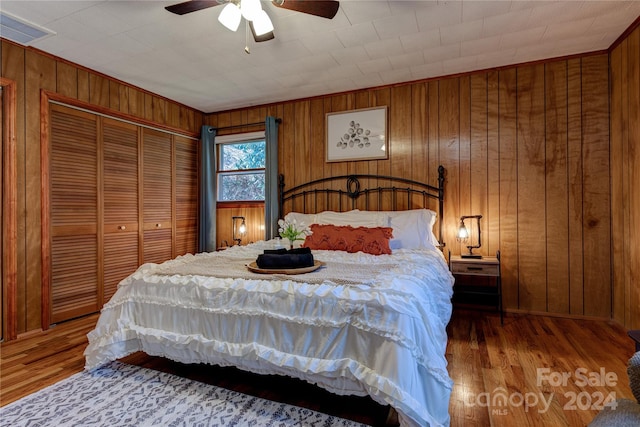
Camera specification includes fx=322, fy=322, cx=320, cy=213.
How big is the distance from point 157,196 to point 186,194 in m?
0.50

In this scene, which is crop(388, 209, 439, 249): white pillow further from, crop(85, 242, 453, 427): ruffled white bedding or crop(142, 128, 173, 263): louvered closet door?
crop(142, 128, 173, 263): louvered closet door

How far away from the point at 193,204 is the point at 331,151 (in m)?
2.23

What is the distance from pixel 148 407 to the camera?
180cm

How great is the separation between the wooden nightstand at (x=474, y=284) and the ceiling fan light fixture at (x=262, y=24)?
102 inches

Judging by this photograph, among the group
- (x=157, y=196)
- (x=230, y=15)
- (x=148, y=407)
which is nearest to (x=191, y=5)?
(x=230, y=15)

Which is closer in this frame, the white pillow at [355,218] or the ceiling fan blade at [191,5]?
the ceiling fan blade at [191,5]

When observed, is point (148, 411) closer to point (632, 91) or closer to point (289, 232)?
point (289, 232)

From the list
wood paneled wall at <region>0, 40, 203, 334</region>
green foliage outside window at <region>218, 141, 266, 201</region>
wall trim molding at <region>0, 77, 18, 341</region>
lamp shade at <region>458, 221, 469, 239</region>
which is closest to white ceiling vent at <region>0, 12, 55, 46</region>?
wood paneled wall at <region>0, 40, 203, 334</region>

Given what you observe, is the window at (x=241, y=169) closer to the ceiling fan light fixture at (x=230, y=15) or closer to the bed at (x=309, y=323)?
the bed at (x=309, y=323)

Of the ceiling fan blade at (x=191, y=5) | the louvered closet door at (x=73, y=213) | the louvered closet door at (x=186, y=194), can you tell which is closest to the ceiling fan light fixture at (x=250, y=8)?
the ceiling fan blade at (x=191, y=5)

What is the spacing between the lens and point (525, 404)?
71.3 inches

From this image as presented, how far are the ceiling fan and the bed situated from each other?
163 cm

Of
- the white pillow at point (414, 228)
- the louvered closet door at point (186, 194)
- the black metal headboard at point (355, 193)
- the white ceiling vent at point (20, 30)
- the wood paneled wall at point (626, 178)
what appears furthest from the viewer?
the louvered closet door at point (186, 194)

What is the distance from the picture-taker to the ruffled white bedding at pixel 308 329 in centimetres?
151
